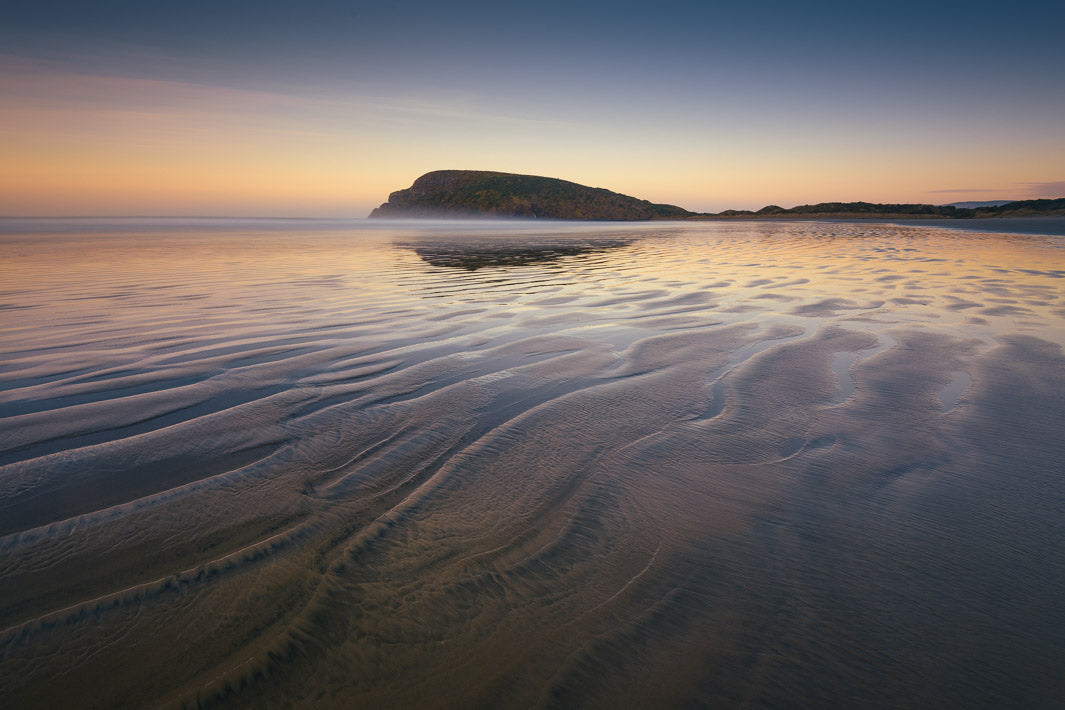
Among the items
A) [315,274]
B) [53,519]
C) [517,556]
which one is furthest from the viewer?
[315,274]

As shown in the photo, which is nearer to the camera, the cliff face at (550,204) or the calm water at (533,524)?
the calm water at (533,524)

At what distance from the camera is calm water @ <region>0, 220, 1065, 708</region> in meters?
1.78

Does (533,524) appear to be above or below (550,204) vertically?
below

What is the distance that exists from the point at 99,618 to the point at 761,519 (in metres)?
3.08

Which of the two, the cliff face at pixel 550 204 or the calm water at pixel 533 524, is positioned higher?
the cliff face at pixel 550 204

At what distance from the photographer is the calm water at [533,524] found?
1776mm

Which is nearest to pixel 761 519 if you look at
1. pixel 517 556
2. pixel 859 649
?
pixel 859 649

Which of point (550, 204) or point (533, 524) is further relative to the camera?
point (550, 204)

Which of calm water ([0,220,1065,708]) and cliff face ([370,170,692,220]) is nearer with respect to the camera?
calm water ([0,220,1065,708])

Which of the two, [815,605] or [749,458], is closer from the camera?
[815,605]

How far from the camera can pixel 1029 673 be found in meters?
1.77

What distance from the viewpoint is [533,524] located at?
8.63 ft

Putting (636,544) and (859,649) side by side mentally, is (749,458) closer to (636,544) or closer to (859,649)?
(636,544)

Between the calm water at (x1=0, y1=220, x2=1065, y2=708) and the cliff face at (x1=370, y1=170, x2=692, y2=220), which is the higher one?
the cliff face at (x1=370, y1=170, x2=692, y2=220)
